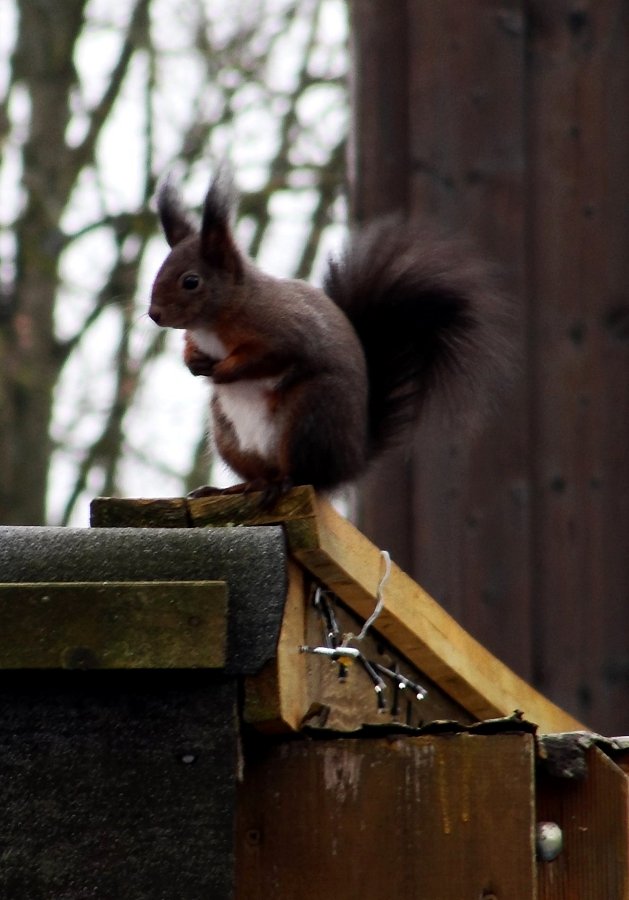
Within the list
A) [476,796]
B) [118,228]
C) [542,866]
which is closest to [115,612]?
[476,796]

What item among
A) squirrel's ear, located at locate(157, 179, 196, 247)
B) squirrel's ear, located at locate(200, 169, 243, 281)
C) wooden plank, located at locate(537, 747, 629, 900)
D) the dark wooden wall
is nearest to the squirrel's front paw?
squirrel's ear, located at locate(200, 169, 243, 281)

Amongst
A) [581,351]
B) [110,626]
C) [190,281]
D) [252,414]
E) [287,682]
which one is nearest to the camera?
[110,626]

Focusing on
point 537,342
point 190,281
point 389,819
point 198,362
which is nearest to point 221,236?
point 190,281

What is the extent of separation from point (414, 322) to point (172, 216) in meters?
0.39

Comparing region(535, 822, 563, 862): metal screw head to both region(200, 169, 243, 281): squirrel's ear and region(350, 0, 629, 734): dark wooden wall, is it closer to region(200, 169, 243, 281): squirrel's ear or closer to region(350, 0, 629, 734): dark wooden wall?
region(200, 169, 243, 281): squirrel's ear

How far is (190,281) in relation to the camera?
2.17 metres

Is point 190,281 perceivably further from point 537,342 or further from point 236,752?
point 537,342

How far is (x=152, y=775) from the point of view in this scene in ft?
4.89

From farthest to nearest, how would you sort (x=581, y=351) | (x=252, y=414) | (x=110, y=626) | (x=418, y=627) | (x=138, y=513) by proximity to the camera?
(x=581, y=351) < (x=252, y=414) < (x=418, y=627) < (x=138, y=513) < (x=110, y=626)

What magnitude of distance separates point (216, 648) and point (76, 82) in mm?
5684

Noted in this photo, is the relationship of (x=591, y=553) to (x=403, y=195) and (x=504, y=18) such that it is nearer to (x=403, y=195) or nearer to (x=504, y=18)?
(x=403, y=195)

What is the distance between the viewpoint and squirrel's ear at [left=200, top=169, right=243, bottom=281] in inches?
84.7

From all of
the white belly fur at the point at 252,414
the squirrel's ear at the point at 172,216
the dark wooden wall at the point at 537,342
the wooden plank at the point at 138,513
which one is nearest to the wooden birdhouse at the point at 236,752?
the wooden plank at the point at 138,513

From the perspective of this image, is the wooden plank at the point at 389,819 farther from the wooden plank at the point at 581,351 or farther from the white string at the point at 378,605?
the wooden plank at the point at 581,351
